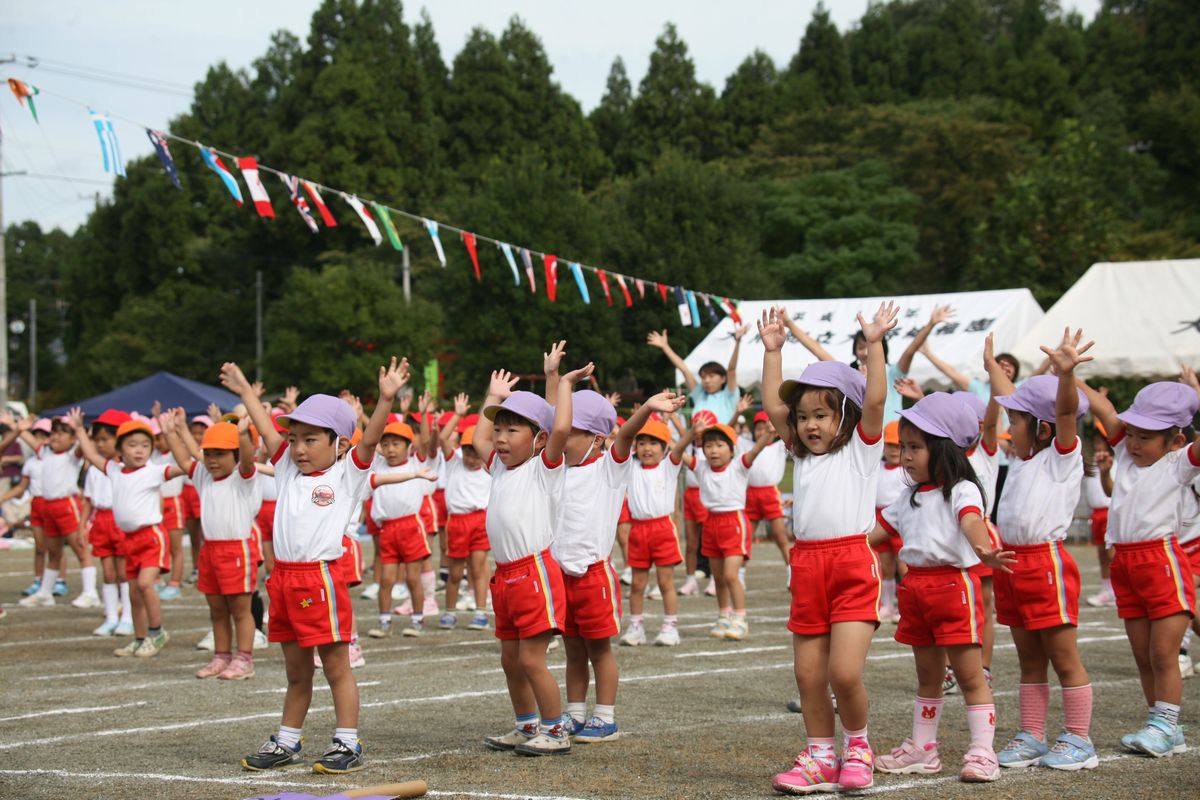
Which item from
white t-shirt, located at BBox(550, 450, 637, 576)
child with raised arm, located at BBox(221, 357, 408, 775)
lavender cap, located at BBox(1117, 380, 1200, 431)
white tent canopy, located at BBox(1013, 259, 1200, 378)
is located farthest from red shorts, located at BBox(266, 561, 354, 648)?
white tent canopy, located at BBox(1013, 259, 1200, 378)

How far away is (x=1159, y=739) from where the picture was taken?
682 cm

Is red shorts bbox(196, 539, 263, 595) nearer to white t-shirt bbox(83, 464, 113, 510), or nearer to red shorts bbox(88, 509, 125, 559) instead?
red shorts bbox(88, 509, 125, 559)

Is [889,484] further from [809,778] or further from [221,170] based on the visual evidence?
[221,170]

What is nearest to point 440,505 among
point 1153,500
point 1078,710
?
point 1153,500

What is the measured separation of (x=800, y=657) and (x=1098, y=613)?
876 cm

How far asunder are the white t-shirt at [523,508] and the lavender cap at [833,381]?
1.45 meters

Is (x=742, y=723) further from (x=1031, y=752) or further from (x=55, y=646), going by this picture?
(x=55, y=646)

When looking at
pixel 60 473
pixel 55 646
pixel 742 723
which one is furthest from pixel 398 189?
pixel 742 723

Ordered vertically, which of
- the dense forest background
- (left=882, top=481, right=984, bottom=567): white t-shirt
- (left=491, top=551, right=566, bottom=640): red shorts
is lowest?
(left=491, top=551, right=566, bottom=640): red shorts

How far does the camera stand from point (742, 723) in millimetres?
7910

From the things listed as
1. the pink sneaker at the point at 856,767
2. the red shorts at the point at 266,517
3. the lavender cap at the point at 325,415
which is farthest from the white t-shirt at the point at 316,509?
the red shorts at the point at 266,517

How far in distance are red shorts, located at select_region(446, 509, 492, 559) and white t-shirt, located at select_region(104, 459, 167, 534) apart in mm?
2922

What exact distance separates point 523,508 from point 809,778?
6.88ft

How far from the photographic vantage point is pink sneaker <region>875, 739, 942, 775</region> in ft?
21.2
